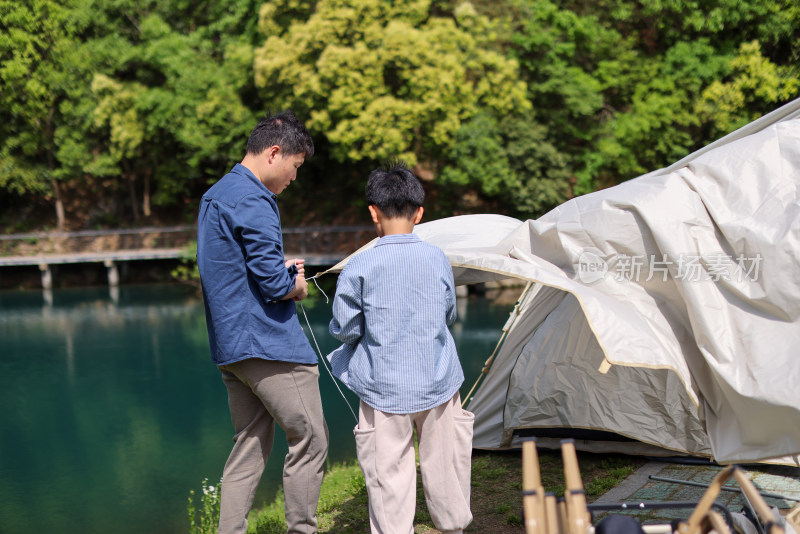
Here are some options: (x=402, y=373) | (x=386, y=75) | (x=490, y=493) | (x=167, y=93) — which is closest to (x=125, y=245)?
(x=167, y=93)

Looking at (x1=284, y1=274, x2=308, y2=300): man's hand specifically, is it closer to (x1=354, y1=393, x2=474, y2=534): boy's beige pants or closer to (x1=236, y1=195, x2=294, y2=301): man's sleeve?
(x1=236, y1=195, x2=294, y2=301): man's sleeve

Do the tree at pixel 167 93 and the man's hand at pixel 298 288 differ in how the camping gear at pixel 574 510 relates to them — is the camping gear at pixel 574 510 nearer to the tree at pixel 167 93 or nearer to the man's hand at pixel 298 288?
the man's hand at pixel 298 288

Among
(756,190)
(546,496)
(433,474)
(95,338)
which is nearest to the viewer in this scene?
(546,496)

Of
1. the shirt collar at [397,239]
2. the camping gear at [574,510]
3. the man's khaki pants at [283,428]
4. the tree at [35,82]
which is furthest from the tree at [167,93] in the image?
the camping gear at [574,510]

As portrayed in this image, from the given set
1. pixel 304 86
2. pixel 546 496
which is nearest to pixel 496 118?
pixel 304 86

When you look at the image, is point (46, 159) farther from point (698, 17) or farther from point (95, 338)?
point (698, 17)

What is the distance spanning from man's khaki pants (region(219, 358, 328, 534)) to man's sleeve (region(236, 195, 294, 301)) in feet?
0.95

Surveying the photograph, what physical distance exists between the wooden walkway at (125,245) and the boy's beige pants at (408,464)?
16.7 m

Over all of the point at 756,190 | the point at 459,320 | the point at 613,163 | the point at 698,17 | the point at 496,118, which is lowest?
the point at 459,320

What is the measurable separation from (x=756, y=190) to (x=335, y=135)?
13.8 m

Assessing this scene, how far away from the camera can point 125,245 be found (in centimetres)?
2181

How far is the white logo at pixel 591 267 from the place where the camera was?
3225 mm

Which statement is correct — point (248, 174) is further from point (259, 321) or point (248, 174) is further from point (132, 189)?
point (132, 189)

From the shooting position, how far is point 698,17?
1659cm
